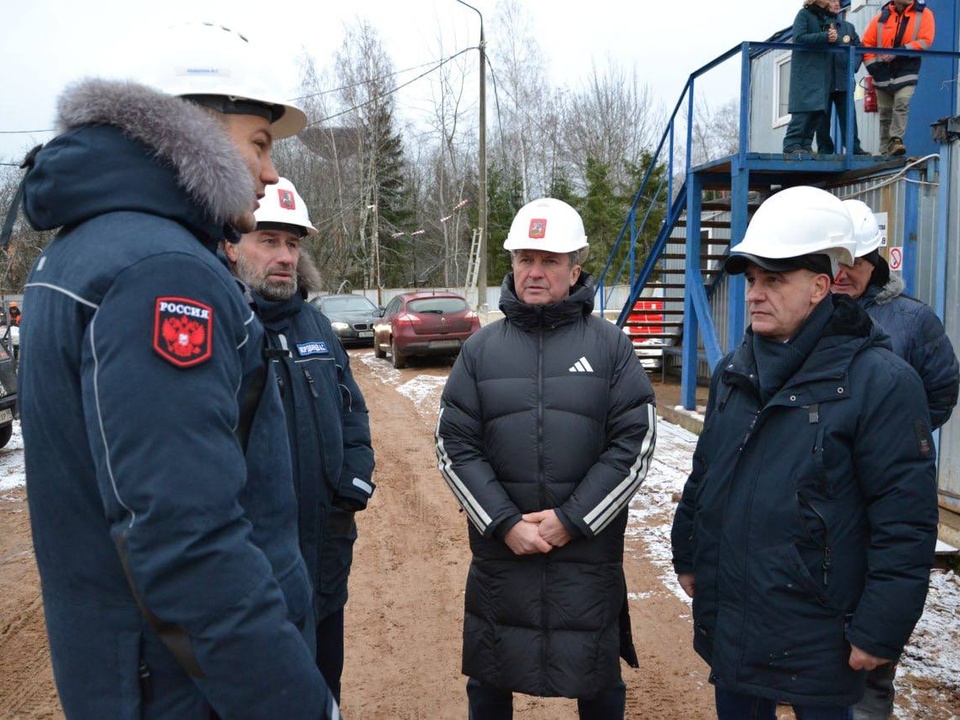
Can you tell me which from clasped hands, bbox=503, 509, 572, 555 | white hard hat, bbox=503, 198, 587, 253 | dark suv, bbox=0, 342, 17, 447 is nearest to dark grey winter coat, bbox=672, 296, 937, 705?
clasped hands, bbox=503, 509, 572, 555

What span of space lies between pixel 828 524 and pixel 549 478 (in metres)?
0.99

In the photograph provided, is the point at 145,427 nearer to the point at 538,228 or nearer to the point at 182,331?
the point at 182,331

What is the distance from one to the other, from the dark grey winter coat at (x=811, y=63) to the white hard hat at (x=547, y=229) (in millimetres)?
6039

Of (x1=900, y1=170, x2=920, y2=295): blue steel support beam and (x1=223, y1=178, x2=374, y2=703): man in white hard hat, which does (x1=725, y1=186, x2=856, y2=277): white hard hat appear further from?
(x1=900, y1=170, x2=920, y2=295): blue steel support beam

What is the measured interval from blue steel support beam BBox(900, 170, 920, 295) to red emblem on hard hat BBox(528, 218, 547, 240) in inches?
199

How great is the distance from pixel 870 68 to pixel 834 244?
23.1 ft

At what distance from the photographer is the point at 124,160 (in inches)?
57.8

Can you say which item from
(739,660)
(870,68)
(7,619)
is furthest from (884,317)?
(870,68)

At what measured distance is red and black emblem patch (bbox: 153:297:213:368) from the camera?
134 centimetres

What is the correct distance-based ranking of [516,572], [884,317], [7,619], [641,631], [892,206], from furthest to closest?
1. [892,206]
2. [7,619]
3. [641,631]
4. [884,317]
5. [516,572]

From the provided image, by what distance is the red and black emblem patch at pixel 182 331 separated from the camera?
4.41 ft

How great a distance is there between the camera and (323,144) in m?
41.5

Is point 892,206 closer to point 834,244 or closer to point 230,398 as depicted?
point 834,244

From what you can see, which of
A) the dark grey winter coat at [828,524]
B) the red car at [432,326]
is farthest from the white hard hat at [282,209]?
the red car at [432,326]
